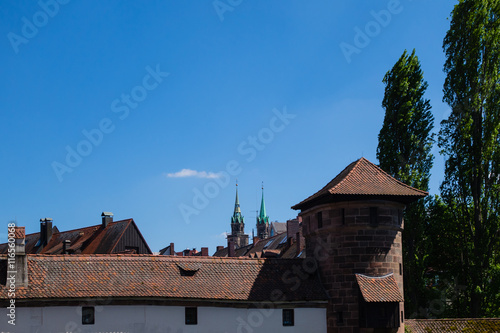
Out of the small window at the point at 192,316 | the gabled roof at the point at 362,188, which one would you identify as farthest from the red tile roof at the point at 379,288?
the small window at the point at 192,316

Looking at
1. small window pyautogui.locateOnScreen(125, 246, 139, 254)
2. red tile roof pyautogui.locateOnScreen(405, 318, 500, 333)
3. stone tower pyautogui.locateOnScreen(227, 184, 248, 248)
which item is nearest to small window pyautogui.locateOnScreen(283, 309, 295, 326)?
red tile roof pyautogui.locateOnScreen(405, 318, 500, 333)

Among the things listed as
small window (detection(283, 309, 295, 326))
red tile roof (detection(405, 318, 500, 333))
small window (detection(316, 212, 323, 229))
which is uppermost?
small window (detection(316, 212, 323, 229))

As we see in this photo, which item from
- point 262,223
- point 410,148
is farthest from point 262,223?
point 410,148

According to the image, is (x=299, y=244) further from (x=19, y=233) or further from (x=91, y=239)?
(x=19, y=233)

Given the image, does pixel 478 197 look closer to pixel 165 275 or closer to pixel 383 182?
pixel 383 182

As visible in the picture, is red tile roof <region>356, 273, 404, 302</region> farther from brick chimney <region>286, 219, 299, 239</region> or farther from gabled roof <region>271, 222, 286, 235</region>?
gabled roof <region>271, 222, 286, 235</region>

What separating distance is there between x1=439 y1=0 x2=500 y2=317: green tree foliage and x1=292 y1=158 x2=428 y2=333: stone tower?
11.9 metres

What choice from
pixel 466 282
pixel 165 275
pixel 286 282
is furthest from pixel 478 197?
pixel 165 275

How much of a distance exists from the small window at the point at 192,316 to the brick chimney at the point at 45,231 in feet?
124

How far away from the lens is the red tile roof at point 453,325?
32031mm

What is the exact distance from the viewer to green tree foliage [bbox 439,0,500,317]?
39344 millimetres

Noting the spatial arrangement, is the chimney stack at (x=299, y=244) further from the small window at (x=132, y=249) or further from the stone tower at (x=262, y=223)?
the stone tower at (x=262, y=223)

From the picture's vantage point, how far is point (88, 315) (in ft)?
90.4

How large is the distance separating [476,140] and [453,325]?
12.7 metres
